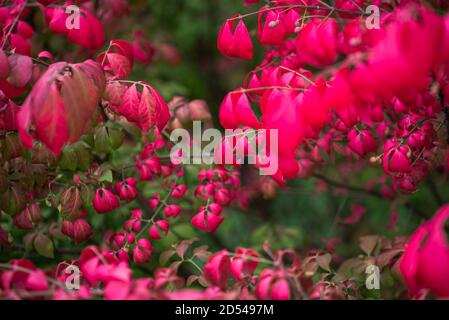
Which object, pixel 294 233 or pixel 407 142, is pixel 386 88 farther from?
pixel 294 233

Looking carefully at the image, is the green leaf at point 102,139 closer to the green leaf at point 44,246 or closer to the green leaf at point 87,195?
the green leaf at point 87,195

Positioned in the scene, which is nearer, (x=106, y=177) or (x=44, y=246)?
(x=106, y=177)

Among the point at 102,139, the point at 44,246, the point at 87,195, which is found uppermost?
the point at 102,139

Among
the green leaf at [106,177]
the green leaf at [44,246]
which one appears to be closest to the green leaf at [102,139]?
the green leaf at [106,177]

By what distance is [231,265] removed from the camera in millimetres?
1154

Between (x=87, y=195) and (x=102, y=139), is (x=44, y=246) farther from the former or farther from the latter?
(x=102, y=139)

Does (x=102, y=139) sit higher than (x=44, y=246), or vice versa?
(x=102, y=139)

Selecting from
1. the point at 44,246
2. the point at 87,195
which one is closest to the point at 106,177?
the point at 87,195

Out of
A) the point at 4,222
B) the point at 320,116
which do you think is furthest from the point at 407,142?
the point at 4,222

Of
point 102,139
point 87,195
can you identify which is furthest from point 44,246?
point 102,139

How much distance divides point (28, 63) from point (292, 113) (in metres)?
0.70

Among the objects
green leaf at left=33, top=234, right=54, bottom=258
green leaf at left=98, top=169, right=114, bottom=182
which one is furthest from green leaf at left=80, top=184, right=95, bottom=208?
green leaf at left=33, top=234, right=54, bottom=258

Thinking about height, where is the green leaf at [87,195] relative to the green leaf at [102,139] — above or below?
below

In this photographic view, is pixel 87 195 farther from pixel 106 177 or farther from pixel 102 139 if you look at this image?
pixel 102 139
